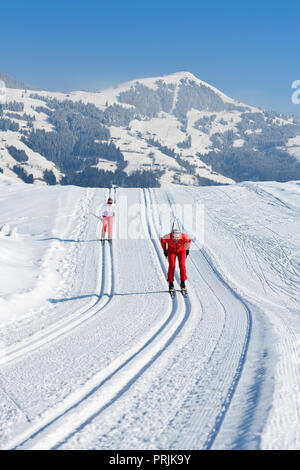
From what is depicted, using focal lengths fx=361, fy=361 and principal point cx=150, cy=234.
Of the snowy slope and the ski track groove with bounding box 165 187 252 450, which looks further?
the snowy slope

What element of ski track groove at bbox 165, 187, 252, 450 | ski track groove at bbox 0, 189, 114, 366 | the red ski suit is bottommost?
ski track groove at bbox 0, 189, 114, 366

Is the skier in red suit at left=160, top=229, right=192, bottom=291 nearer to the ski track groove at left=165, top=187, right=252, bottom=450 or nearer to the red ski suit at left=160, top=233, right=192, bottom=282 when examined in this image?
the red ski suit at left=160, top=233, right=192, bottom=282

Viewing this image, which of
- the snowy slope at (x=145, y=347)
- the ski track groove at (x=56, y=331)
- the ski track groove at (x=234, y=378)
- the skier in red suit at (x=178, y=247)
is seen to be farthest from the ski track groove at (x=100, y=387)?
the skier in red suit at (x=178, y=247)

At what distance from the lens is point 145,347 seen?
546cm

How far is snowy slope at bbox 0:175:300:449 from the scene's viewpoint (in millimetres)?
3281
